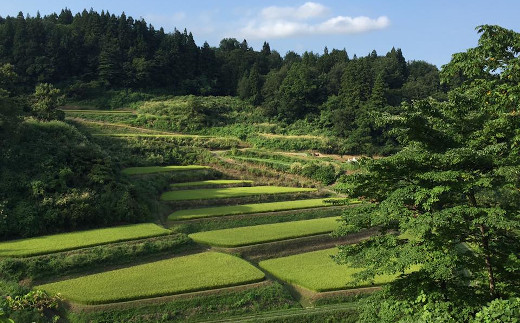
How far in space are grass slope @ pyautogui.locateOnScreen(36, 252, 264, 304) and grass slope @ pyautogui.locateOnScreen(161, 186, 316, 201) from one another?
9.07 metres

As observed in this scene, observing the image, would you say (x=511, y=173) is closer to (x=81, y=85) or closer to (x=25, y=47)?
(x=81, y=85)

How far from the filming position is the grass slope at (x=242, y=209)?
25.1 meters

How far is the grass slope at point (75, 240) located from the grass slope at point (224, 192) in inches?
220

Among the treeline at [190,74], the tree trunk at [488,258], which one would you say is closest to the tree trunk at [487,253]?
the tree trunk at [488,258]

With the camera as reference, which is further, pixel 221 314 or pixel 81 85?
pixel 81 85

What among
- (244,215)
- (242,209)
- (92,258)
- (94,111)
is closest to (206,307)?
(92,258)

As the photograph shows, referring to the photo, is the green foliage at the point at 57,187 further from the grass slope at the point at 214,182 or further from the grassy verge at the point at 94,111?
the grassy verge at the point at 94,111

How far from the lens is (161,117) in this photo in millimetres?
50062

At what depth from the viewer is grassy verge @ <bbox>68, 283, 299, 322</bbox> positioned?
566 inches

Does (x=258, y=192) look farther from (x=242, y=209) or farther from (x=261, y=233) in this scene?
(x=261, y=233)

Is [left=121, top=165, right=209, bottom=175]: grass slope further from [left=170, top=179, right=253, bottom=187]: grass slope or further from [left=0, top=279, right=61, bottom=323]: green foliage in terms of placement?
[left=0, top=279, right=61, bottom=323]: green foliage

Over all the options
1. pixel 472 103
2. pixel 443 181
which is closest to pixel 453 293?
pixel 443 181

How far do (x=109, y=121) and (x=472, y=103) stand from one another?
45891mm

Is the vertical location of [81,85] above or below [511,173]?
above
